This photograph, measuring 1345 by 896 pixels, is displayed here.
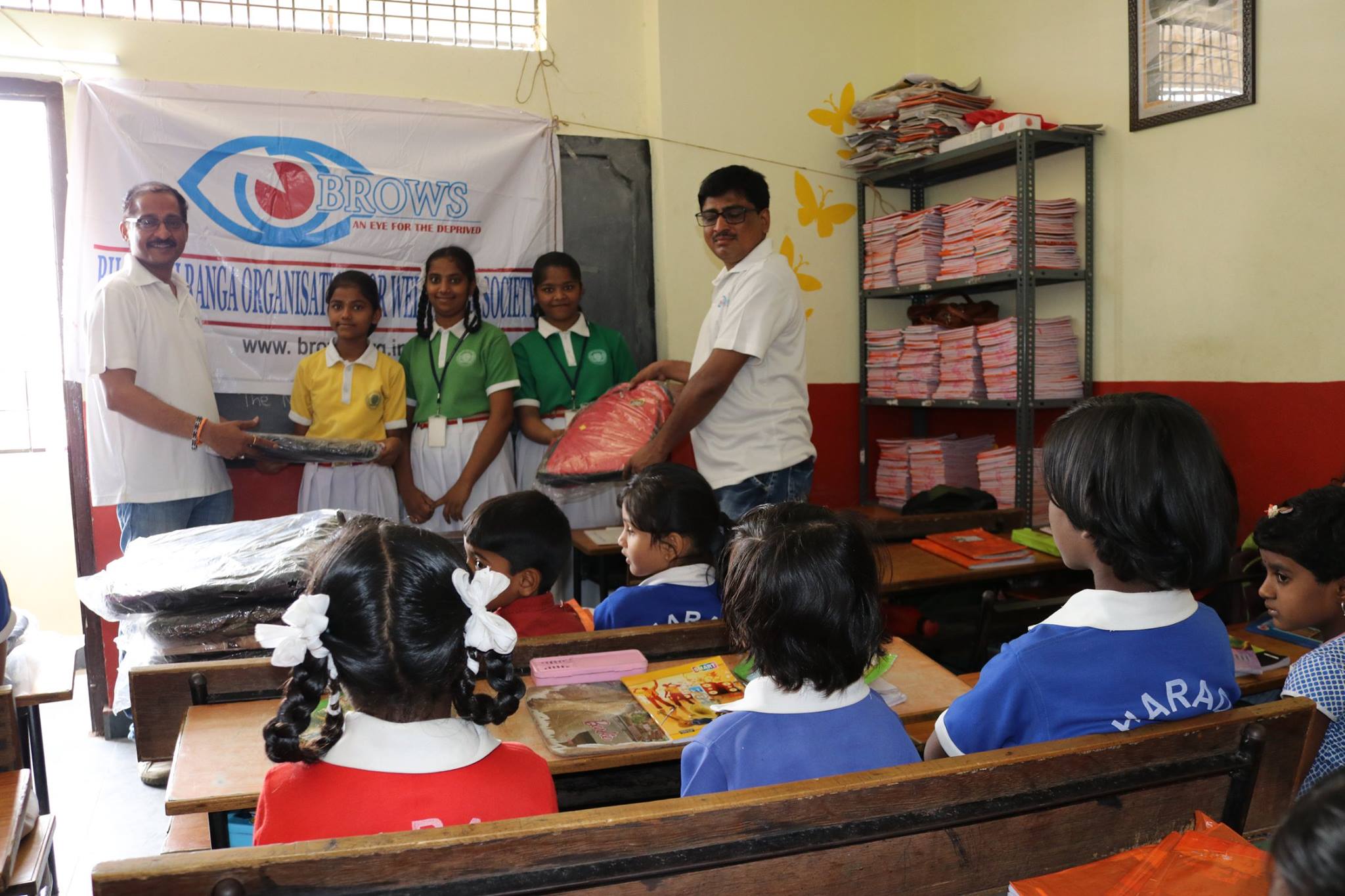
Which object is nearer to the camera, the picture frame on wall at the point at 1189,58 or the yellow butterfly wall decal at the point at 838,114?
the picture frame on wall at the point at 1189,58

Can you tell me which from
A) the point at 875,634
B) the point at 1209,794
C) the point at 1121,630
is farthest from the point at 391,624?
the point at 1209,794

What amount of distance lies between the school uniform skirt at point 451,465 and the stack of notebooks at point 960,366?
69.8 inches

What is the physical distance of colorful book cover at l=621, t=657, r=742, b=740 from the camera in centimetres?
160

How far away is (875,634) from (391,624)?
600mm

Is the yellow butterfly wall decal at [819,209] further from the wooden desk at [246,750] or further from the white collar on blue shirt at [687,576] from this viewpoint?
the wooden desk at [246,750]

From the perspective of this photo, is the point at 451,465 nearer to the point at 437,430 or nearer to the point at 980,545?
the point at 437,430

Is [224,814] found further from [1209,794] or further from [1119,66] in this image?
[1119,66]

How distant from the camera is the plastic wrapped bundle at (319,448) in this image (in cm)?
312

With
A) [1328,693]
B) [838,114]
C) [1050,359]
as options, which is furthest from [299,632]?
[838,114]

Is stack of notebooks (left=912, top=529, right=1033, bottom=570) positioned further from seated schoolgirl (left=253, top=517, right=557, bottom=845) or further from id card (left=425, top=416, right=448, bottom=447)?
seated schoolgirl (left=253, top=517, right=557, bottom=845)

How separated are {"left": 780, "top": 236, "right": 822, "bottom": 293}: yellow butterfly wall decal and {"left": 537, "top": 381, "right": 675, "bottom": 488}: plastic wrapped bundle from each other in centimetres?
117

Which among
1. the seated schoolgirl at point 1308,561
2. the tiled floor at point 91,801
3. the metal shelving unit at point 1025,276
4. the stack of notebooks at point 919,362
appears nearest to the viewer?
the seated schoolgirl at point 1308,561

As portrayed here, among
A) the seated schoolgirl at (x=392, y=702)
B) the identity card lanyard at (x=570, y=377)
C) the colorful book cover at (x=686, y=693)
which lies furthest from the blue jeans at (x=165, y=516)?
the seated schoolgirl at (x=392, y=702)

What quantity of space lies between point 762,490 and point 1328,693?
159 centimetres
